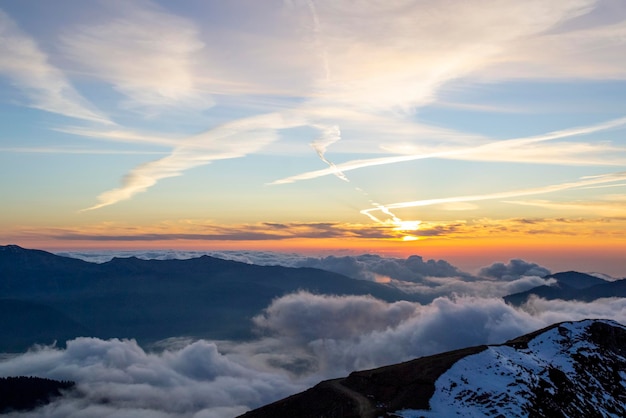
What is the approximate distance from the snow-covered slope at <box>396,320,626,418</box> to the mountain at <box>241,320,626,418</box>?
0.93ft

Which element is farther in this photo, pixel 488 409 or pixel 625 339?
pixel 625 339

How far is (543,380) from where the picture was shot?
456ft

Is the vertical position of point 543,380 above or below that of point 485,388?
below

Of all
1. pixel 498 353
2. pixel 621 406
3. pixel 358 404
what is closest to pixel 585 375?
pixel 621 406

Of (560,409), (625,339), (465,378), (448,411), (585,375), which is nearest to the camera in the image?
(448,411)

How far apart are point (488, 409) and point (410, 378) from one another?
2600 cm

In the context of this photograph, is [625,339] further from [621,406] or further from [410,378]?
[410,378]

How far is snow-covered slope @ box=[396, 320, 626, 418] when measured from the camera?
122 meters

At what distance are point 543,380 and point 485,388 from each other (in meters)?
24.2

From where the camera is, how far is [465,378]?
136m

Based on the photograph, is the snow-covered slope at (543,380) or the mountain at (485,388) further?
the snow-covered slope at (543,380)

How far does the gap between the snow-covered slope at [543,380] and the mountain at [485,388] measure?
28 centimetres

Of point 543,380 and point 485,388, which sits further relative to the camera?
point 543,380

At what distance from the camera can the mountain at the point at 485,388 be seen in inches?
4803
